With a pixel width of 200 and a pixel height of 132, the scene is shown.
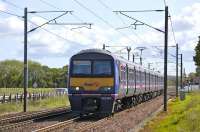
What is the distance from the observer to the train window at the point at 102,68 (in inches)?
1163

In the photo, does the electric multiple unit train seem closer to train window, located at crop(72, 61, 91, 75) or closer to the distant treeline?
train window, located at crop(72, 61, 91, 75)

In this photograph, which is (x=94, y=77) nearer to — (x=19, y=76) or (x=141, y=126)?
(x=141, y=126)

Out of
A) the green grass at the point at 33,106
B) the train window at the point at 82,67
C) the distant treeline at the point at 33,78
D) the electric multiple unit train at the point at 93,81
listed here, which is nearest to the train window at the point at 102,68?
the electric multiple unit train at the point at 93,81

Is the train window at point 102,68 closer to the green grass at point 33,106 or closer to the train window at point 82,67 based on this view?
the train window at point 82,67

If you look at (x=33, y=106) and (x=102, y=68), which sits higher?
(x=102, y=68)

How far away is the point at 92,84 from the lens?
29.3 m

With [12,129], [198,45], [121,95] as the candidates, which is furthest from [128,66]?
[198,45]

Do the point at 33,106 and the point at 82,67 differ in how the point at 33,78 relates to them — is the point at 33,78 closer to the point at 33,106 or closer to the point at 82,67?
the point at 33,106

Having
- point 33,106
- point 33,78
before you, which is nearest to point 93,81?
point 33,106

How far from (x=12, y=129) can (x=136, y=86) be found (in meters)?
18.5

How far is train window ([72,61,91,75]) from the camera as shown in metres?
29.6

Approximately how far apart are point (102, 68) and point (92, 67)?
501mm

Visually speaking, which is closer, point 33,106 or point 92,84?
point 92,84

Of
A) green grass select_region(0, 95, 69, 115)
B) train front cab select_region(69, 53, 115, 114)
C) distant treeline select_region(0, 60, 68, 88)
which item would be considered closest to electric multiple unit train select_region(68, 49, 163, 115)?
train front cab select_region(69, 53, 115, 114)
